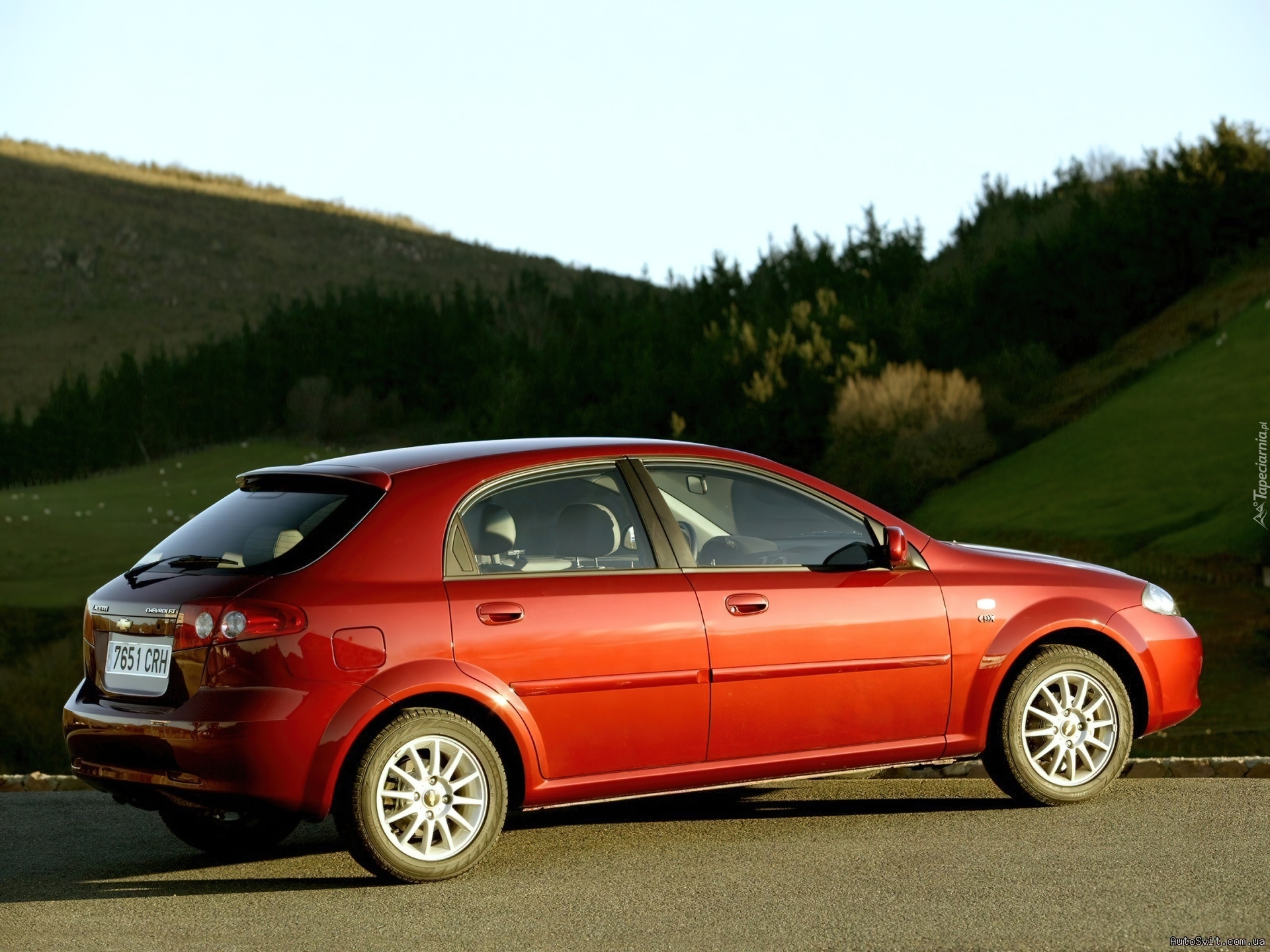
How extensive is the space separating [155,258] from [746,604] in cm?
13156

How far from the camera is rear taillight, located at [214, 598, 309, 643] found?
586 cm

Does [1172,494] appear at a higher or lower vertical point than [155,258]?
lower

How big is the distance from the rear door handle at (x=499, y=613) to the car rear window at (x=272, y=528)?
23.1 inches

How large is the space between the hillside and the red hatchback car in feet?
336

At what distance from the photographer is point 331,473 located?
21.1 feet

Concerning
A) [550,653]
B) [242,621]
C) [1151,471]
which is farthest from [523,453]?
[1151,471]

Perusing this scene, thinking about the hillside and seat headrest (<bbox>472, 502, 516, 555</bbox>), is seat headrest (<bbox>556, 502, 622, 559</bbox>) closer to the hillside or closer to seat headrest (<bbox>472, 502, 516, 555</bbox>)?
seat headrest (<bbox>472, 502, 516, 555</bbox>)

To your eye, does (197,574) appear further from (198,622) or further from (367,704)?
(367,704)

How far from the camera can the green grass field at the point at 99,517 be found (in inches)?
1564

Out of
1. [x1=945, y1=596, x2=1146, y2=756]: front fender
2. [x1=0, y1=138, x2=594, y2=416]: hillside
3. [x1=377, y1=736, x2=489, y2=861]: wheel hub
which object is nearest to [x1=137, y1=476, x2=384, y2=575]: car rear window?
[x1=377, y1=736, x2=489, y2=861]: wheel hub

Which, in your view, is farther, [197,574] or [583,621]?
[583,621]

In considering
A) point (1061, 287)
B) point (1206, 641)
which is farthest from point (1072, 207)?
point (1206, 641)

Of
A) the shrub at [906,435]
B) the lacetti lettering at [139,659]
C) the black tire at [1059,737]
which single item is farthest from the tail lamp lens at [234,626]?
the shrub at [906,435]

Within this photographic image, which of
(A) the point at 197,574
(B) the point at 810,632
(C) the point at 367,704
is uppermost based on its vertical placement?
(A) the point at 197,574
